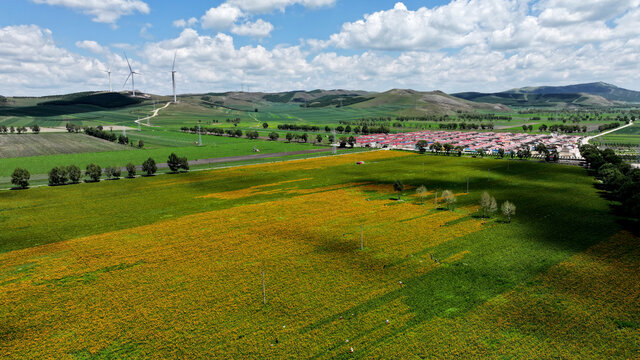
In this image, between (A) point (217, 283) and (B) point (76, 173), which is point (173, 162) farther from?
(A) point (217, 283)

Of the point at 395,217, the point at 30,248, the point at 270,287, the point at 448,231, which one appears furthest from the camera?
the point at 395,217

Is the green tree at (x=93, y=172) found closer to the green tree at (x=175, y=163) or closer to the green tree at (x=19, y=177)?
the green tree at (x=19, y=177)

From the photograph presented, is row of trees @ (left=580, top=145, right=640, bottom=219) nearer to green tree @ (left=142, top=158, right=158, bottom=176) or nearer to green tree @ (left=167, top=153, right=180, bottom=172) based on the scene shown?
green tree @ (left=167, top=153, right=180, bottom=172)

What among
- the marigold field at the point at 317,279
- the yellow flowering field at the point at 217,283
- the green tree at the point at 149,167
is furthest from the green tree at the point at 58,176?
the yellow flowering field at the point at 217,283

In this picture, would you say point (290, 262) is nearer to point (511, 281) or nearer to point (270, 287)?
point (270, 287)

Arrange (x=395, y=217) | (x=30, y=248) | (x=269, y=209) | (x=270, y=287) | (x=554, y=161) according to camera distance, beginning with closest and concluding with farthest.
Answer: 1. (x=270, y=287)
2. (x=30, y=248)
3. (x=395, y=217)
4. (x=269, y=209)
5. (x=554, y=161)

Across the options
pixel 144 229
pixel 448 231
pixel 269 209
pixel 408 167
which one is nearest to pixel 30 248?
pixel 144 229
